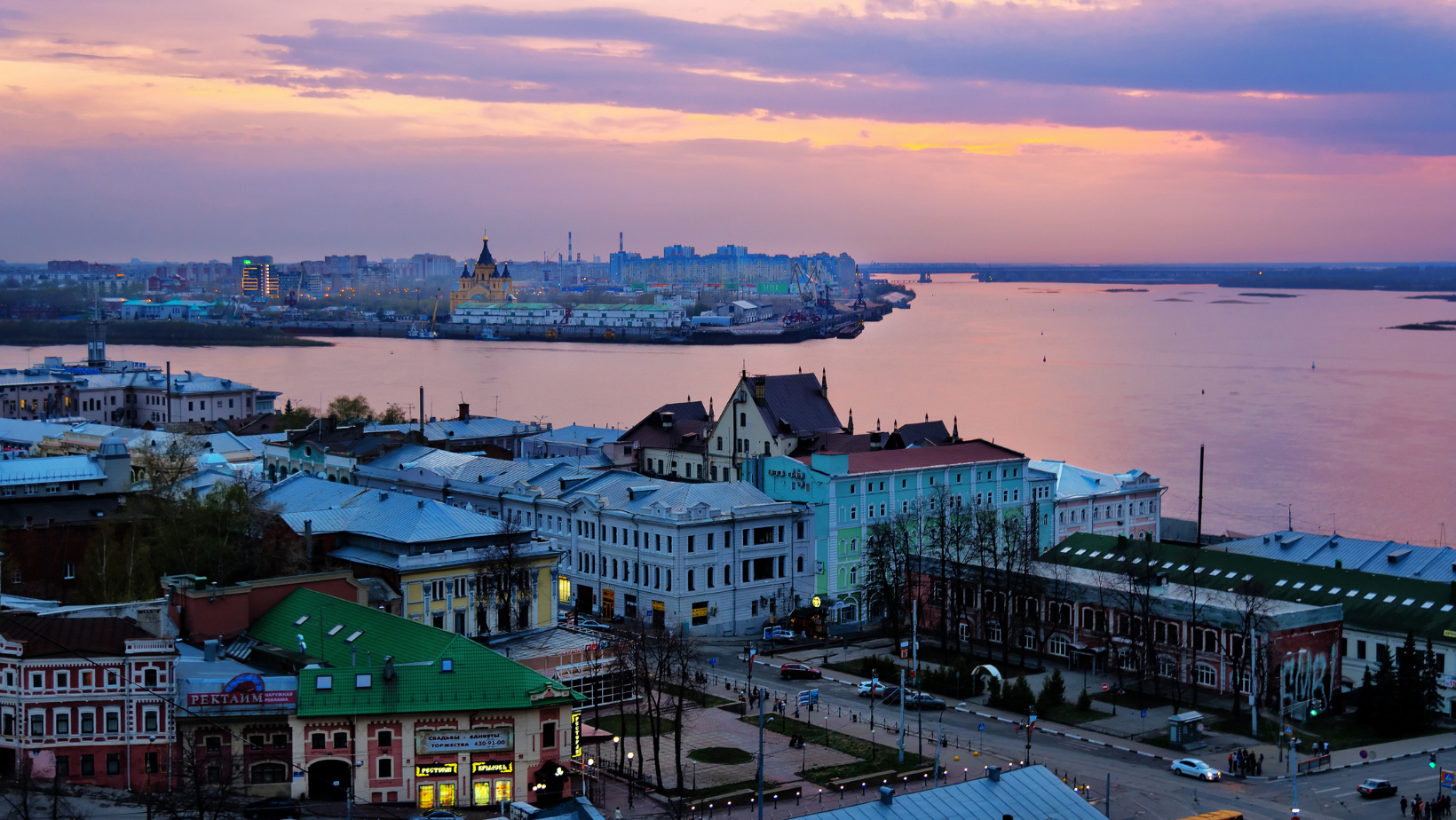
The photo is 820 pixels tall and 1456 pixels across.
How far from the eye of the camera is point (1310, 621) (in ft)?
84.6

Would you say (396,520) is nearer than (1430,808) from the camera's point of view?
No

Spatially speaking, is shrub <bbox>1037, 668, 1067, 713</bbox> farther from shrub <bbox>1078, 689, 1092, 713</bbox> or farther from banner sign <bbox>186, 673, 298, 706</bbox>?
banner sign <bbox>186, 673, 298, 706</bbox>

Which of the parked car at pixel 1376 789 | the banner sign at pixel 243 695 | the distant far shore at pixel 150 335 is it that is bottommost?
A: the distant far shore at pixel 150 335

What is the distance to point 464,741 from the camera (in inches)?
742

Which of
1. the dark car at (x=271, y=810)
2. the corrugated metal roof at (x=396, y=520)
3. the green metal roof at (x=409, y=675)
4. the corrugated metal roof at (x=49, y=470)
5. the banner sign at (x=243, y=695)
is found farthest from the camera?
the corrugated metal roof at (x=49, y=470)

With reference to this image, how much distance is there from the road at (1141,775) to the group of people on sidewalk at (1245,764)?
150 mm

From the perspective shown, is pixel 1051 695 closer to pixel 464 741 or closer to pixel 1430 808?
pixel 1430 808

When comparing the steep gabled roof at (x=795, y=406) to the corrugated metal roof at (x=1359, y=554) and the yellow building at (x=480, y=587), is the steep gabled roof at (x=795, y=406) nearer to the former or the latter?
the corrugated metal roof at (x=1359, y=554)

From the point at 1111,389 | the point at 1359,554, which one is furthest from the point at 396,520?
the point at 1111,389

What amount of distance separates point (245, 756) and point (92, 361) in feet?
231

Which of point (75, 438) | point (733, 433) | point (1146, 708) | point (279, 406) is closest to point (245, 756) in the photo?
point (1146, 708)

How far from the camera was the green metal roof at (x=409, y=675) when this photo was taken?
18.7 m

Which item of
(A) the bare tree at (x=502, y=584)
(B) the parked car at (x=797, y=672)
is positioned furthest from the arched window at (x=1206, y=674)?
(A) the bare tree at (x=502, y=584)

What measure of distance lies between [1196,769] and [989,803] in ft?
23.8
